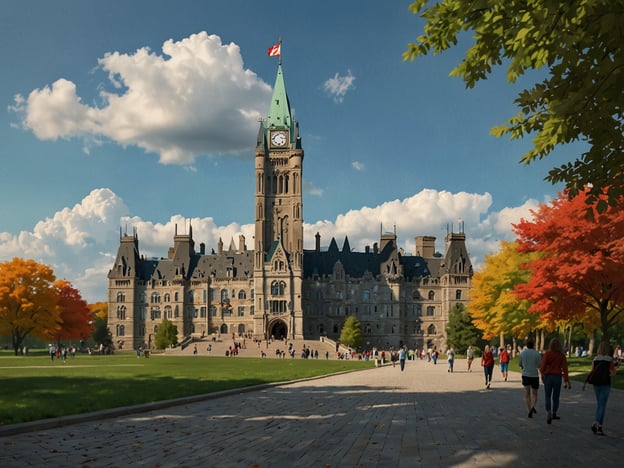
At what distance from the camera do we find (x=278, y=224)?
12581 cm

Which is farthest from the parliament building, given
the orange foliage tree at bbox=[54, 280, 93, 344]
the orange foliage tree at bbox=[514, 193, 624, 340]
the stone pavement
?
the stone pavement

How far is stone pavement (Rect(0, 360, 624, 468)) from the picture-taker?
37.7ft

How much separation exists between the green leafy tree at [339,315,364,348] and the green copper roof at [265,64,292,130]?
4141 centimetres

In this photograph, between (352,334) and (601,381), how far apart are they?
99233 millimetres

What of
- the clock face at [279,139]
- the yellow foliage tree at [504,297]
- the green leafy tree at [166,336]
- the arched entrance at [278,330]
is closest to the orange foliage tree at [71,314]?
the green leafy tree at [166,336]

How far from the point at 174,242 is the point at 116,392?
115 meters

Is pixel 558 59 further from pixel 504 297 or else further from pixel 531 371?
pixel 504 297

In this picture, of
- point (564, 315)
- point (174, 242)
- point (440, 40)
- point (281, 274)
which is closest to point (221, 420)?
point (440, 40)

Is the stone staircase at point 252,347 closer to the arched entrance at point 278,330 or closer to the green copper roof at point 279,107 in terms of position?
the arched entrance at point 278,330

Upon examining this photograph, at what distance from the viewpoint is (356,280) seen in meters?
128

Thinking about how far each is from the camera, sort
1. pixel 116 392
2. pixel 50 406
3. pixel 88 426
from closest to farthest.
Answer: pixel 88 426 < pixel 50 406 < pixel 116 392

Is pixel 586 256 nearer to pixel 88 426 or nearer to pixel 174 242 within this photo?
pixel 88 426

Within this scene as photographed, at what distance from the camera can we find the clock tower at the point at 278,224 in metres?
120

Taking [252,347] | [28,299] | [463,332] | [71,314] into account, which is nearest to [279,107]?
[252,347]
